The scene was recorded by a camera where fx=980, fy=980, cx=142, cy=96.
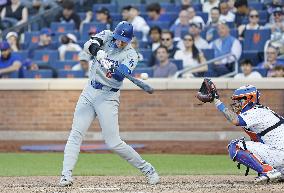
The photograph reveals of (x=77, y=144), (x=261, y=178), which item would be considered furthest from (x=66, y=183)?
(x=261, y=178)

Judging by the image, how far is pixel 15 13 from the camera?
21.1 metres

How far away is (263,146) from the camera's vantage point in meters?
11.2

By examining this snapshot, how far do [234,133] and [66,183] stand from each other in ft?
22.0

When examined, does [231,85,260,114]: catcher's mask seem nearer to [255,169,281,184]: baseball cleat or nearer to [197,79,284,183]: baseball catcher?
[197,79,284,183]: baseball catcher

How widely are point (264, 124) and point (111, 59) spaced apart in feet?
6.16

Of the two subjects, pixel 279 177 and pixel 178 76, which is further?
pixel 178 76

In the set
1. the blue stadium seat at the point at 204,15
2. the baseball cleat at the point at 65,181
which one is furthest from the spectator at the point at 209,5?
the baseball cleat at the point at 65,181

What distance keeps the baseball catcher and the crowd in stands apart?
5962 millimetres

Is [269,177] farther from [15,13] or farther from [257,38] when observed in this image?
[15,13]

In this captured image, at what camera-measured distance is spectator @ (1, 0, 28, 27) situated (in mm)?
20891

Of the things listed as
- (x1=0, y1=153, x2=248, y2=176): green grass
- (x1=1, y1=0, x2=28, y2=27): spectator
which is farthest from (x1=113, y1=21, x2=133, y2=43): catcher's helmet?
(x1=1, y1=0, x2=28, y2=27): spectator

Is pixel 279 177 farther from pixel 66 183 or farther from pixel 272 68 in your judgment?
pixel 272 68

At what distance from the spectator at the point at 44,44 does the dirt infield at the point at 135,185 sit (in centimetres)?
733

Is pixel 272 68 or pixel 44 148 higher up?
pixel 272 68
